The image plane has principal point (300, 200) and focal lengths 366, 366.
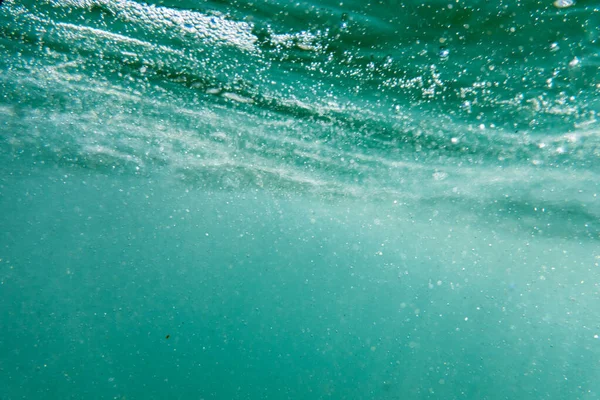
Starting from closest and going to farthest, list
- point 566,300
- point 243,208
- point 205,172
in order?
1. point 205,172
2. point 243,208
3. point 566,300

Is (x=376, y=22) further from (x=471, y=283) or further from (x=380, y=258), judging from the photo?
(x=471, y=283)

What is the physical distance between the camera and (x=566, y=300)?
43.2m

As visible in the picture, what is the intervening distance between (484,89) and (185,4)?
5.88m

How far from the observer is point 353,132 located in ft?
34.1

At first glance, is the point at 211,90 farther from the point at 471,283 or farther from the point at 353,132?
the point at 471,283

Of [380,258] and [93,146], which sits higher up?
[93,146]

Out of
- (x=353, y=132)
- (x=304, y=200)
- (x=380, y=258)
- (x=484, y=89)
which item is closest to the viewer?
(x=484, y=89)

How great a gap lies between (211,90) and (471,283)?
44505 mm

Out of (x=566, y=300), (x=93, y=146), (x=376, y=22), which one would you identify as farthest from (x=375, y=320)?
(x=376, y=22)

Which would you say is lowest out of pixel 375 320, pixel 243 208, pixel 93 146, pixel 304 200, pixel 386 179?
pixel 375 320

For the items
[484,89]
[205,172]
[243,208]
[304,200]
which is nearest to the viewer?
[484,89]

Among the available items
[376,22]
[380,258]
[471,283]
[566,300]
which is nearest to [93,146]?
[376,22]

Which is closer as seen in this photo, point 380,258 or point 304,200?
point 304,200

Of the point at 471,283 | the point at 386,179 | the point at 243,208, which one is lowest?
the point at 471,283
